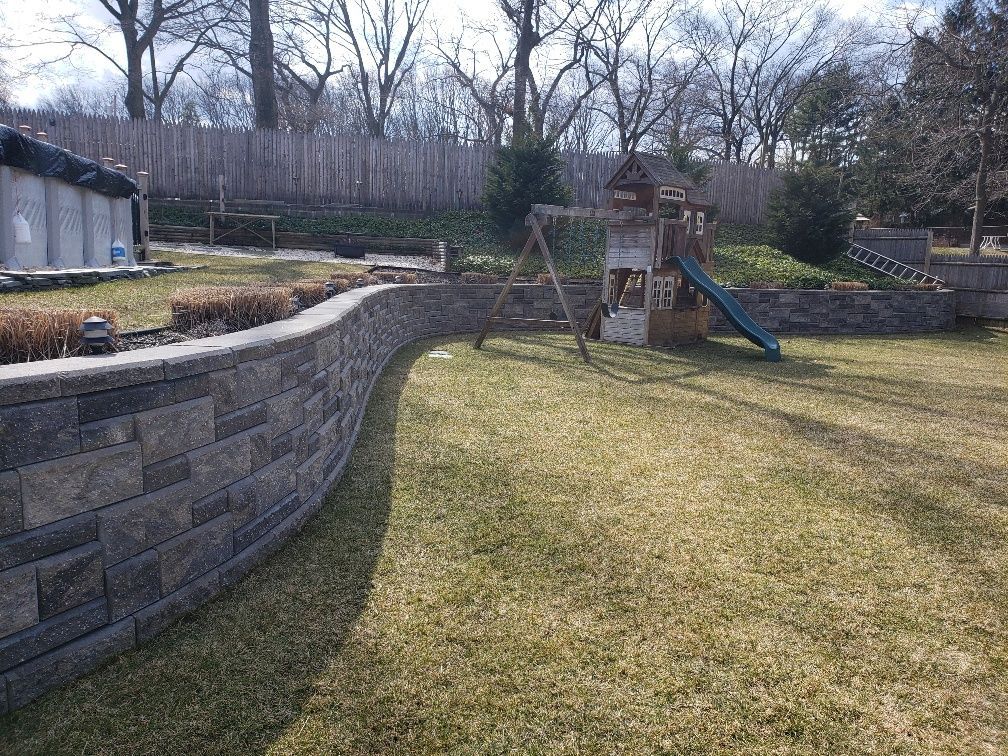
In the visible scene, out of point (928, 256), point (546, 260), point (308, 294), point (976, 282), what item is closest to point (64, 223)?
point (308, 294)

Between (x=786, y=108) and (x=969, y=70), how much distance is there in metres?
17.0

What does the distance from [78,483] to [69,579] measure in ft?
0.96

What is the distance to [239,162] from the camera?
53.9 feet

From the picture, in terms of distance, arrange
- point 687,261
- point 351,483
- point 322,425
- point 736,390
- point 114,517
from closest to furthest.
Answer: point 114,517 → point 322,425 → point 351,483 → point 736,390 → point 687,261

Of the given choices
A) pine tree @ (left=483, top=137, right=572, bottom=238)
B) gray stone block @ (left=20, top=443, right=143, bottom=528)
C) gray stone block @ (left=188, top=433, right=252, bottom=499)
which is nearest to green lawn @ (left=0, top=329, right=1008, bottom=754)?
gray stone block @ (left=188, top=433, right=252, bottom=499)

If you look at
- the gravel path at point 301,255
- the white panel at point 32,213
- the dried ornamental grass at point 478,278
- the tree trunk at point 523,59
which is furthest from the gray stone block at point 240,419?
the tree trunk at point 523,59

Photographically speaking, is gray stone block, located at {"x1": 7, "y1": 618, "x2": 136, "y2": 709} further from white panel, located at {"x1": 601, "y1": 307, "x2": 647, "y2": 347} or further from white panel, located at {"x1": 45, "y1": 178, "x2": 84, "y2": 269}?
white panel, located at {"x1": 601, "y1": 307, "x2": 647, "y2": 347}

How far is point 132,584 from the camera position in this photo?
2.15 metres

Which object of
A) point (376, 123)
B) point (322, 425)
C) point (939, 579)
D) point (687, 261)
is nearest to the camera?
point (939, 579)

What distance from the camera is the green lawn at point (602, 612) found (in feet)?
6.32

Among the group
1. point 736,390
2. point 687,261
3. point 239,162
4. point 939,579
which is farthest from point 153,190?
point 939,579

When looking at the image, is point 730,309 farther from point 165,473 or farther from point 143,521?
point 143,521

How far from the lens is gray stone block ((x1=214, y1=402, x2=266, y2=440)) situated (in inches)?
98.0

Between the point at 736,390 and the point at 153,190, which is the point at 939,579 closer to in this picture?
the point at 736,390
